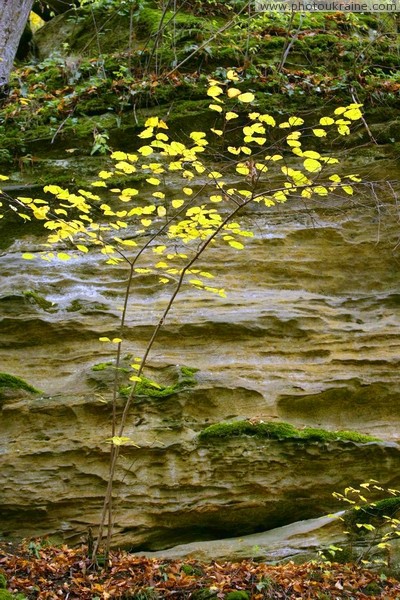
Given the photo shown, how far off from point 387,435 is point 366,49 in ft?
19.2

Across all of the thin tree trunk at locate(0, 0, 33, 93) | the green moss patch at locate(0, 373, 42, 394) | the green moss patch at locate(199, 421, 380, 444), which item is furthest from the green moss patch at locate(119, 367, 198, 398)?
the thin tree trunk at locate(0, 0, 33, 93)

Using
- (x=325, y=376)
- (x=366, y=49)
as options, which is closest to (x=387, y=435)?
(x=325, y=376)

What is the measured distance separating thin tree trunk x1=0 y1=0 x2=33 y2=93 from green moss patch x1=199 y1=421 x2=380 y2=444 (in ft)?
13.5

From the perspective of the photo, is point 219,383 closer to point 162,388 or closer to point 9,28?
point 162,388

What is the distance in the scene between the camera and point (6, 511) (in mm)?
5473

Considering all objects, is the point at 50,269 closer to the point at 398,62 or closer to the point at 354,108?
the point at 354,108

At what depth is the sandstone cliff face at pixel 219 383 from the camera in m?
5.62

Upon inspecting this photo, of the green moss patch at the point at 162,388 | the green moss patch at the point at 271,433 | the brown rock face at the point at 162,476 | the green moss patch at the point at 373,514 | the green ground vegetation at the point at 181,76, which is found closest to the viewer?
the green moss patch at the point at 373,514

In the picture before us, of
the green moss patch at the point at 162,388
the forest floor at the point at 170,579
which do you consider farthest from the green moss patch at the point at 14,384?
the forest floor at the point at 170,579

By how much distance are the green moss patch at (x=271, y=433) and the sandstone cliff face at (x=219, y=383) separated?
0.09 metres

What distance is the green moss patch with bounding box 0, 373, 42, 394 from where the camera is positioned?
Answer: 20.0 feet

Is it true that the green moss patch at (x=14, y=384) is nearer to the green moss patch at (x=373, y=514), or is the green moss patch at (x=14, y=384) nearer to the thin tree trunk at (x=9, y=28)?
the thin tree trunk at (x=9, y=28)

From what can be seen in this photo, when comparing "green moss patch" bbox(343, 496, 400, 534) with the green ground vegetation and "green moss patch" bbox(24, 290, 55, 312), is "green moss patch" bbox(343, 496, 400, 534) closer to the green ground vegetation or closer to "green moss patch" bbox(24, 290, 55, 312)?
"green moss patch" bbox(24, 290, 55, 312)

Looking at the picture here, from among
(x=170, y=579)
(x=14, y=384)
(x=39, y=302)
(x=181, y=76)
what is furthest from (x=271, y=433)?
(x=181, y=76)
